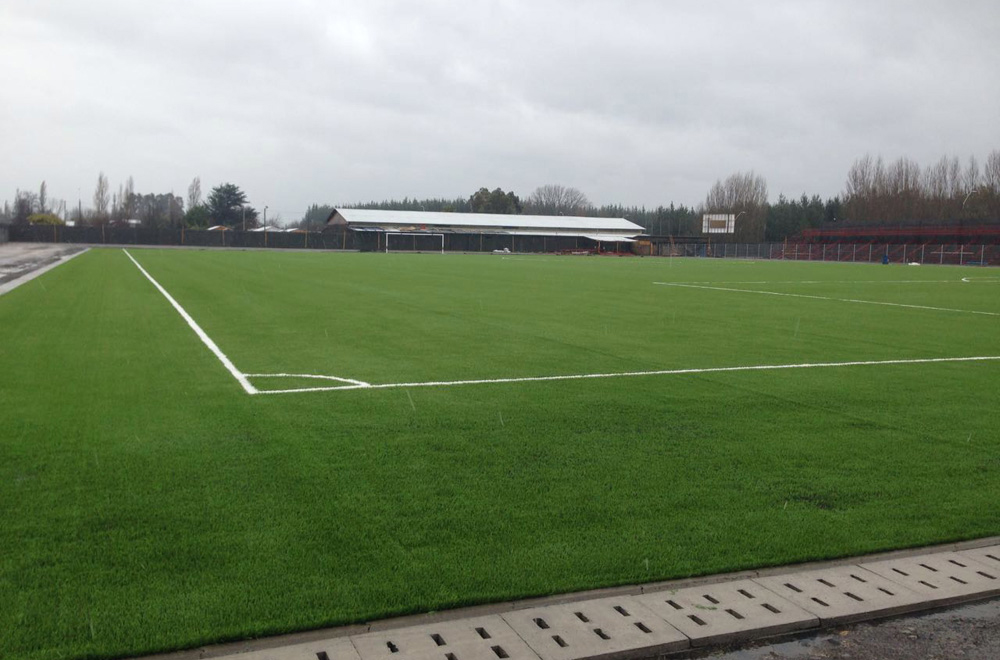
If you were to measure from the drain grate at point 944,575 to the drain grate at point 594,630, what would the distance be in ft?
4.46

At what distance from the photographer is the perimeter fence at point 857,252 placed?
69.7 m

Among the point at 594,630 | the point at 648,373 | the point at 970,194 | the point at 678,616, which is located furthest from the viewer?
the point at 970,194

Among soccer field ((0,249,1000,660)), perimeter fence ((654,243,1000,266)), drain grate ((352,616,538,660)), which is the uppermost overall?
perimeter fence ((654,243,1000,266))

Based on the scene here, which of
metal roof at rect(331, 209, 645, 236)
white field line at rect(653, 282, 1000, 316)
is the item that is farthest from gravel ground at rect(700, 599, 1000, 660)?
metal roof at rect(331, 209, 645, 236)

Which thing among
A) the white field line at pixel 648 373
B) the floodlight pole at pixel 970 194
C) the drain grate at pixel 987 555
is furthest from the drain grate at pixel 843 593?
the floodlight pole at pixel 970 194

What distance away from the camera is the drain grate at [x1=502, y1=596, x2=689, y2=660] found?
345 cm

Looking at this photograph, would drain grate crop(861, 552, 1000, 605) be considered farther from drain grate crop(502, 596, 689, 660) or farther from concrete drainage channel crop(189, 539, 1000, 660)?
drain grate crop(502, 596, 689, 660)

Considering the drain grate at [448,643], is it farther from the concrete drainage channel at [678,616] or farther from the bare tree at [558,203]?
the bare tree at [558,203]

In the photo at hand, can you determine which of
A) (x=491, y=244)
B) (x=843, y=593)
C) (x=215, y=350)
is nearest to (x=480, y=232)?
(x=491, y=244)

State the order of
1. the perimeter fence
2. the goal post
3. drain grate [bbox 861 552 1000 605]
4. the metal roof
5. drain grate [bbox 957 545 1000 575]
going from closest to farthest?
1. drain grate [bbox 861 552 1000 605]
2. drain grate [bbox 957 545 1000 575]
3. the perimeter fence
4. the goal post
5. the metal roof

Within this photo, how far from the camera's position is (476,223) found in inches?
3836

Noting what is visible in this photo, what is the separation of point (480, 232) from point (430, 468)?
90.7 meters

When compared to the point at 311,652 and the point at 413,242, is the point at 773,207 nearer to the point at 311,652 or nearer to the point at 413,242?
the point at 413,242

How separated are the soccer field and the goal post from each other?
71966mm
